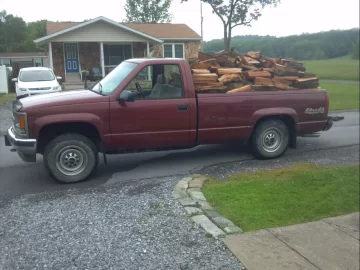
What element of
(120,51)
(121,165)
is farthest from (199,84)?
(121,165)

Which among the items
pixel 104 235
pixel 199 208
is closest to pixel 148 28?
pixel 199 208

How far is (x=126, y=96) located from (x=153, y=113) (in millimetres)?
491

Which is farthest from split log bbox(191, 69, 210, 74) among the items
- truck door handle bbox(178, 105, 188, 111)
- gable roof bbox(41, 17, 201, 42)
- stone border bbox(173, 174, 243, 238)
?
stone border bbox(173, 174, 243, 238)

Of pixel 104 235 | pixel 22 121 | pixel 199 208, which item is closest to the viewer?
pixel 104 235

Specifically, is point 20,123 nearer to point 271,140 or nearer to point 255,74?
point 255,74

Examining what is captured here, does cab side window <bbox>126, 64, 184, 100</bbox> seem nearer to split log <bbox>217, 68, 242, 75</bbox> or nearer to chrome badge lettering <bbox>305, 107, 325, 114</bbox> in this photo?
split log <bbox>217, 68, 242, 75</bbox>

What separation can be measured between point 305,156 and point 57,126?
4.27 meters

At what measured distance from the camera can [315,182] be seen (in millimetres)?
5496

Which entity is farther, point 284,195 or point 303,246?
point 284,195

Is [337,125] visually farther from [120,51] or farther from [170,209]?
[170,209]

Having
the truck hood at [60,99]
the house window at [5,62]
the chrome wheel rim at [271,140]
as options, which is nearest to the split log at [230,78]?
the chrome wheel rim at [271,140]

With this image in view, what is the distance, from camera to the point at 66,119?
5586mm

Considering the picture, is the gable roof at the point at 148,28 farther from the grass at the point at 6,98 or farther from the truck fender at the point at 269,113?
the grass at the point at 6,98

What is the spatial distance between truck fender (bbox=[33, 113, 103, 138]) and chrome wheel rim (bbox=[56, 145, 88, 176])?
1.30ft
